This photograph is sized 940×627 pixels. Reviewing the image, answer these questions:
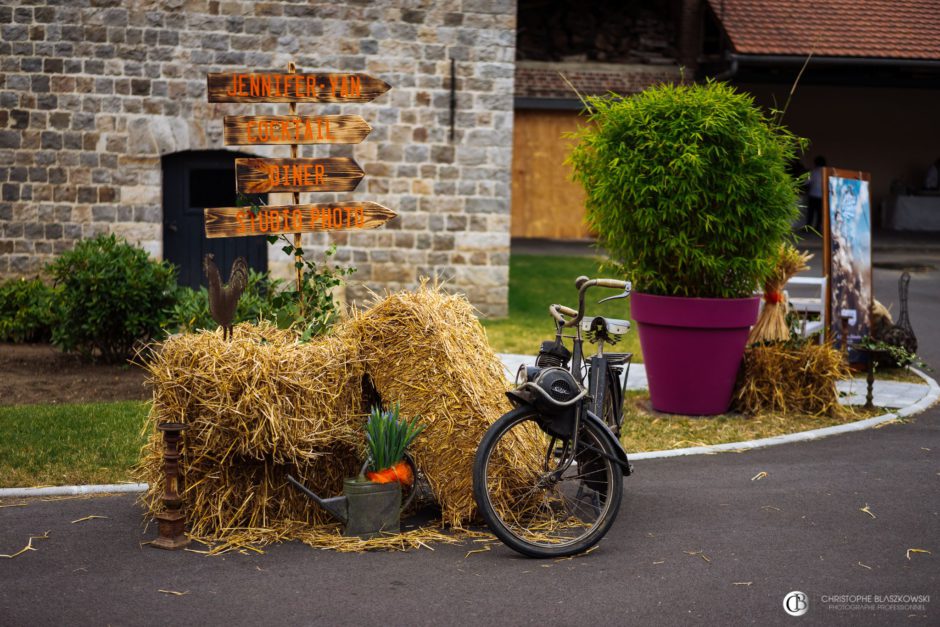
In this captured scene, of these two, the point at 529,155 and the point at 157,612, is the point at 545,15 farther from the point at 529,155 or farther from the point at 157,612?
the point at 157,612

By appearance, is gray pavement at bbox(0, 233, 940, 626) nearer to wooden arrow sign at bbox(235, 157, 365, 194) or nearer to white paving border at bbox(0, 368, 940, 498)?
white paving border at bbox(0, 368, 940, 498)

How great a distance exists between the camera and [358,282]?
45.5 ft

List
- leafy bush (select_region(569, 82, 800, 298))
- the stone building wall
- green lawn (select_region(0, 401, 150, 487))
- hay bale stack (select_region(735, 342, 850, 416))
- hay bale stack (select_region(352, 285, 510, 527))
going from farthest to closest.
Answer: the stone building wall
hay bale stack (select_region(735, 342, 850, 416))
leafy bush (select_region(569, 82, 800, 298))
green lawn (select_region(0, 401, 150, 487))
hay bale stack (select_region(352, 285, 510, 527))

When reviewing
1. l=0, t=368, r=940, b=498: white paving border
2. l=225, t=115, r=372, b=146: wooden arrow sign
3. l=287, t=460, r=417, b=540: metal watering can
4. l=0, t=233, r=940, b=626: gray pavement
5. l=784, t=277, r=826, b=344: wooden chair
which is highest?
l=225, t=115, r=372, b=146: wooden arrow sign

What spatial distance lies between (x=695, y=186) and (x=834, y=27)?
15.1 metres

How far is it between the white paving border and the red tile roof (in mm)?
11547

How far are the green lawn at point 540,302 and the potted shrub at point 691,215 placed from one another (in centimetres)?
72

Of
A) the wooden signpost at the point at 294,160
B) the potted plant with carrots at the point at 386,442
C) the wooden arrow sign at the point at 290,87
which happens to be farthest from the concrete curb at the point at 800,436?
the wooden arrow sign at the point at 290,87

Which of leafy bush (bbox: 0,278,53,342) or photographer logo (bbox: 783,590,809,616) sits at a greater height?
leafy bush (bbox: 0,278,53,342)

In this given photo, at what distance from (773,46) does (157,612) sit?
711 inches

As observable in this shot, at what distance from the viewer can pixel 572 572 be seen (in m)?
5.08

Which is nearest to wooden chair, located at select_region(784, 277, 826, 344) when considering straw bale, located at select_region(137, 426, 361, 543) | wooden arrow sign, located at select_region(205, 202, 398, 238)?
wooden arrow sign, located at select_region(205, 202, 398, 238)

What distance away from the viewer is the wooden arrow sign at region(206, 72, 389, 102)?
710 centimetres

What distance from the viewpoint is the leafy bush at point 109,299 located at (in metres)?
9.86
